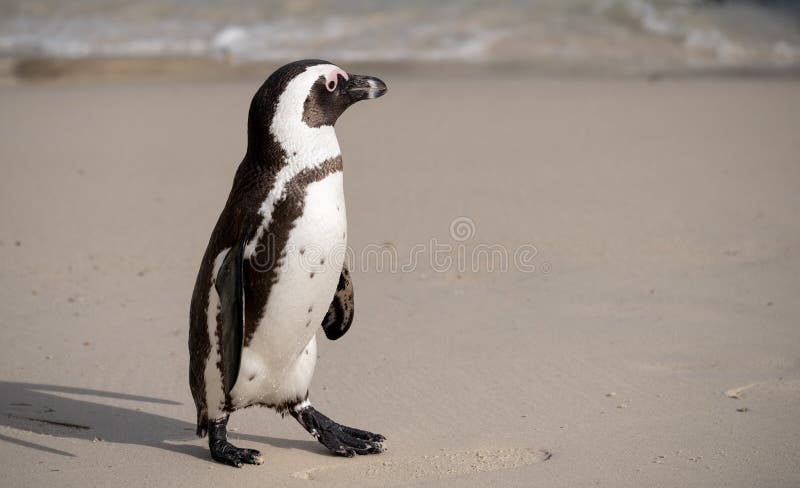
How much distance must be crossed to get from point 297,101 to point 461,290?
6.99 feet

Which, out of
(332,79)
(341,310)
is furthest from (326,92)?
(341,310)

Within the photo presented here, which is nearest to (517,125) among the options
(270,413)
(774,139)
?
(774,139)

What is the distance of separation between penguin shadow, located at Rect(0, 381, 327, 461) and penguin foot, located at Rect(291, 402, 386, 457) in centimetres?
10

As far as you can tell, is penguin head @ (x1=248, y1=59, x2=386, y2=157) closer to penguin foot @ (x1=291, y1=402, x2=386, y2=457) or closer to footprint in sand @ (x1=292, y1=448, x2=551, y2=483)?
penguin foot @ (x1=291, y1=402, x2=386, y2=457)

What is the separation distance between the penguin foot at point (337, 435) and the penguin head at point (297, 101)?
942 mm

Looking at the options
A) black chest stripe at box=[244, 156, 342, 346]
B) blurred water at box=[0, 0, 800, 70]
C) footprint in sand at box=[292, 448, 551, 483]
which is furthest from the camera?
blurred water at box=[0, 0, 800, 70]

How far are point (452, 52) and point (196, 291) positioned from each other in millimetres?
8809

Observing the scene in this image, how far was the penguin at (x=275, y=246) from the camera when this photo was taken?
10.6 ft

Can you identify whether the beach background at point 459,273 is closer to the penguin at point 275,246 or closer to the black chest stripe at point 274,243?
the penguin at point 275,246

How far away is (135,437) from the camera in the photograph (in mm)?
3693

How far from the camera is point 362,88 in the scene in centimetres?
343

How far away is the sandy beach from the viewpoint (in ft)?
11.5

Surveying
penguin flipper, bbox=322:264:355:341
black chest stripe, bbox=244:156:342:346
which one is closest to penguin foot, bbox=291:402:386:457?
penguin flipper, bbox=322:264:355:341

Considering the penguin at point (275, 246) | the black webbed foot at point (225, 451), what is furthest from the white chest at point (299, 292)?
the black webbed foot at point (225, 451)
